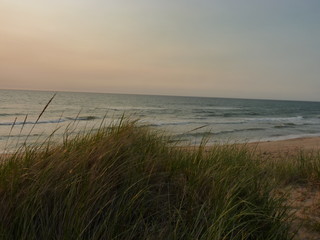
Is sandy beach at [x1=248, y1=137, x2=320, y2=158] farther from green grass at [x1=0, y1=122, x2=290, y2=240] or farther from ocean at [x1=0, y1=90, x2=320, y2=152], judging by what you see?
green grass at [x1=0, y1=122, x2=290, y2=240]

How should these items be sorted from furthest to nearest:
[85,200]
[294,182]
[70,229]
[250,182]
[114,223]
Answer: [294,182]
[250,182]
[85,200]
[114,223]
[70,229]

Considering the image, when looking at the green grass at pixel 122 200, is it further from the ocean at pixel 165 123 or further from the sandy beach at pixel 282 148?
the sandy beach at pixel 282 148

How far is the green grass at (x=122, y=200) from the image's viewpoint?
184 cm

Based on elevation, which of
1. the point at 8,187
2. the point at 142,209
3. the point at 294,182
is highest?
the point at 8,187

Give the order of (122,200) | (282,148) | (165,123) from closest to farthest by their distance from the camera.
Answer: (122,200) < (282,148) < (165,123)

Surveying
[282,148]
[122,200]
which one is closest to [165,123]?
[282,148]

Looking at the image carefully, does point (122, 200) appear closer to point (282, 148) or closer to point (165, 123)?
point (282, 148)

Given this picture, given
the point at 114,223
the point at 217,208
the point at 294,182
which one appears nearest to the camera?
the point at 114,223

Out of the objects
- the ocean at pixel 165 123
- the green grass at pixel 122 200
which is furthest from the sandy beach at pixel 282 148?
the green grass at pixel 122 200

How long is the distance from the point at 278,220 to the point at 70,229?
70.4 inches

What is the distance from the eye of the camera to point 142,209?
2.16m

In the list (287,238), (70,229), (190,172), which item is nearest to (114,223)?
(70,229)

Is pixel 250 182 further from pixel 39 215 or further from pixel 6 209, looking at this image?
pixel 6 209

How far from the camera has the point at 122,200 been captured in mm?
2193
